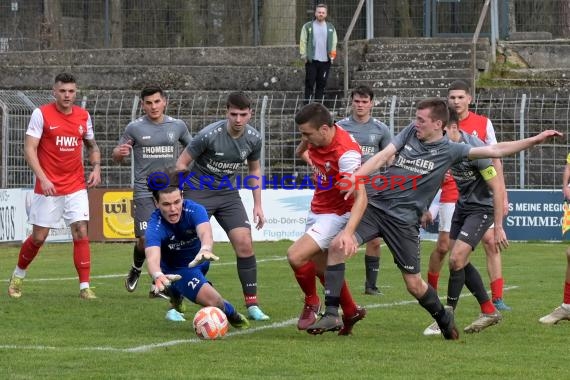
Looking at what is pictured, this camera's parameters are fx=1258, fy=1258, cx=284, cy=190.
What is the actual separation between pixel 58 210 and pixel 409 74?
15.2m

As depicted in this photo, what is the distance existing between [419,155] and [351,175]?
58 cm

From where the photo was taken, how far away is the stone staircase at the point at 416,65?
26938 millimetres

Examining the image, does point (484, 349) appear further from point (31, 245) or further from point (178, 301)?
point (31, 245)

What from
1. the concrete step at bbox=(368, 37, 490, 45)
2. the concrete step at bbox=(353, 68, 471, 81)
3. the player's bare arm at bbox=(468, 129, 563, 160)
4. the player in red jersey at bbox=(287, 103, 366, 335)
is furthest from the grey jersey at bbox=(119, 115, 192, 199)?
the concrete step at bbox=(368, 37, 490, 45)

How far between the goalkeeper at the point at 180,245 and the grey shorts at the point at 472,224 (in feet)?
6.83

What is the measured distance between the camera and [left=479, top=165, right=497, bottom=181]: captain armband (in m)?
10.7

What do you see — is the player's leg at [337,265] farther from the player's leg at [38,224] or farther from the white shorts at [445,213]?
the player's leg at [38,224]

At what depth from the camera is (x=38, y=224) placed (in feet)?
44.0

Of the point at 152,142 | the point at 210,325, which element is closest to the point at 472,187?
the point at 210,325

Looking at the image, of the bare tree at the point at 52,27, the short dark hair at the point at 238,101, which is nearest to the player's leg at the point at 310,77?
the bare tree at the point at 52,27

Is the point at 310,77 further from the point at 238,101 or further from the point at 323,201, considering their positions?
the point at 323,201

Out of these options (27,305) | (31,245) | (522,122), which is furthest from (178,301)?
(522,122)

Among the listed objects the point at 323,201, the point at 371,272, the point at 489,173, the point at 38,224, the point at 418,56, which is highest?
the point at 418,56

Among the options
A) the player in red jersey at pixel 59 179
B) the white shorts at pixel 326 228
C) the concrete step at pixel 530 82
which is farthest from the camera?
the concrete step at pixel 530 82
